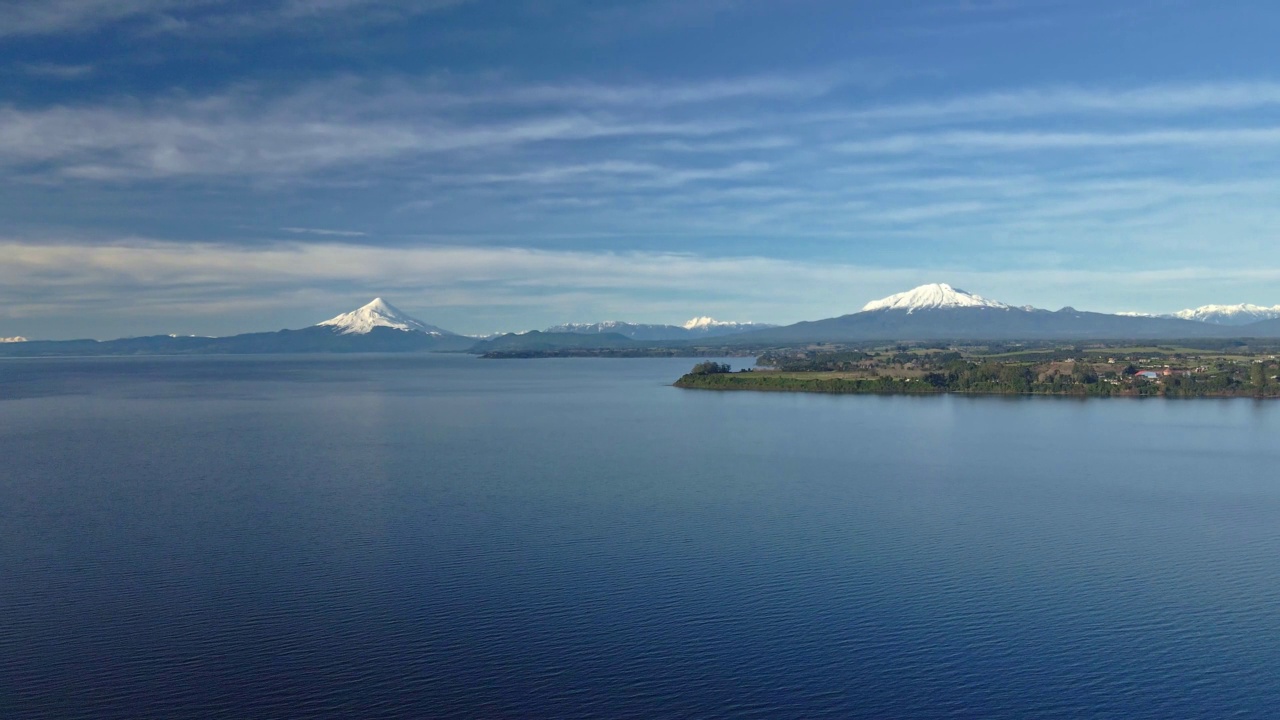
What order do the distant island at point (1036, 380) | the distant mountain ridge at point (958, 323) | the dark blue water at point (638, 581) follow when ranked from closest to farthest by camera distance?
the dark blue water at point (638, 581), the distant island at point (1036, 380), the distant mountain ridge at point (958, 323)

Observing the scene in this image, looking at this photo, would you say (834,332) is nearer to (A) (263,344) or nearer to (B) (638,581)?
(A) (263,344)

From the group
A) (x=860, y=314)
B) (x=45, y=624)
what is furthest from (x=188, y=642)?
Result: (x=860, y=314)

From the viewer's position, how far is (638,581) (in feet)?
35.4

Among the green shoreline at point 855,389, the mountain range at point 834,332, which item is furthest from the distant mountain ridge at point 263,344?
the green shoreline at point 855,389

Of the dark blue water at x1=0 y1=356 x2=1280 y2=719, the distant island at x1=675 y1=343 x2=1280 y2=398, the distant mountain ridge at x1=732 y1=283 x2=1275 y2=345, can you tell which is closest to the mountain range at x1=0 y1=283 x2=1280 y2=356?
the distant mountain ridge at x1=732 y1=283 x2=1275 y2=345

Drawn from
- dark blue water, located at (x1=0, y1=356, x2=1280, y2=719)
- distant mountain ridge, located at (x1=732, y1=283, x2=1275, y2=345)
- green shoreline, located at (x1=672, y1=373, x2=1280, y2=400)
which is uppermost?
distant mountain ridge, located at (x1=732, y1=283, x2=1275, y2=345)

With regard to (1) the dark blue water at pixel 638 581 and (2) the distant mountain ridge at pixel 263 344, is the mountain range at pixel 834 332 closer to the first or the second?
(2) the distant mountain ridge at pixel 263 344

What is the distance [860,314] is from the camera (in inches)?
7096

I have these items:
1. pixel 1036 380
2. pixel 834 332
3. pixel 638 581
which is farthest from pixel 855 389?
pixel 834 332

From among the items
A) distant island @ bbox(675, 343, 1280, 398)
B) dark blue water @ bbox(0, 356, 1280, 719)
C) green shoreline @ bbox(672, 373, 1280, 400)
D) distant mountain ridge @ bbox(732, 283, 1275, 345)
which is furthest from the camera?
distant mountain ridge @ bbox(732, 283, 1275, 345)

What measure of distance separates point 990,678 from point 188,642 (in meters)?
7.31

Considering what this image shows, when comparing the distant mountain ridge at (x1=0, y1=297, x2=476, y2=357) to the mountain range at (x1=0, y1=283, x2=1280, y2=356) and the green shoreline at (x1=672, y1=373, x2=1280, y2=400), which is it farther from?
the green shoreline at (x1=672, y1=373, x2=1280, y2=400)

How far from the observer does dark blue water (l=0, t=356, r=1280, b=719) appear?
7965mm

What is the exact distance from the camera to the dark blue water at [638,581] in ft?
26.1
